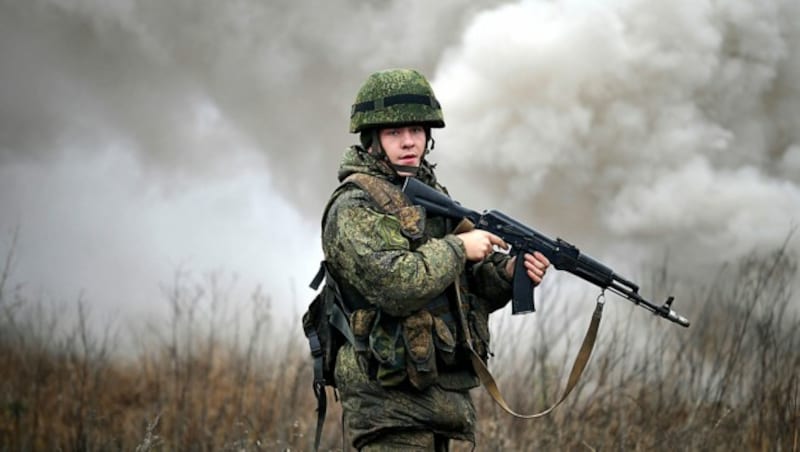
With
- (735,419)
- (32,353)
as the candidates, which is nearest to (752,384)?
(735,419)

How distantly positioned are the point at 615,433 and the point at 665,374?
66 centimetres

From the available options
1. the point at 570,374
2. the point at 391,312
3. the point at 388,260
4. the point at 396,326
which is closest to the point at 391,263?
the point at 388,260

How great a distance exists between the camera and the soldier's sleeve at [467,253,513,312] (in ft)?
12.3

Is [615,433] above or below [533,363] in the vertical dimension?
below

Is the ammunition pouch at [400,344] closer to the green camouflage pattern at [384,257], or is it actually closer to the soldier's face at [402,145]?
the green camouflage pattern at [384,257]

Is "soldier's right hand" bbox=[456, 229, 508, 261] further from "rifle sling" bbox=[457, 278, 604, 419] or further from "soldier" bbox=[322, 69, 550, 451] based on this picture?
"rifle sling" bbox=[457, 278, 604, 419]

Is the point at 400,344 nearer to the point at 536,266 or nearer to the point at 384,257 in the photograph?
the point at 384,257

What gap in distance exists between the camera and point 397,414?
338cm

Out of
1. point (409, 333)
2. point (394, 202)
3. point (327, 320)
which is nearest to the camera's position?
point (409, 333)

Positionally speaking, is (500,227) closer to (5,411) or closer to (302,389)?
(302,389)

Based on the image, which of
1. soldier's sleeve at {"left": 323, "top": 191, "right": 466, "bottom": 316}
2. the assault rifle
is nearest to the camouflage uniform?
soldier's sleeve at {"left": 323, "top": 191, "right": 466, "bottom": 316}

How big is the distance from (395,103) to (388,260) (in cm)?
79

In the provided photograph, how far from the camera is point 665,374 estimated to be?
6398 millimetres

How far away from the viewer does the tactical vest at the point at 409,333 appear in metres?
3.34
